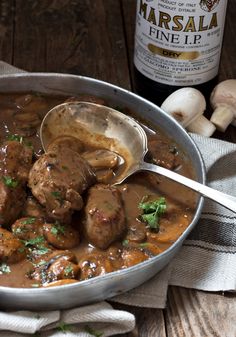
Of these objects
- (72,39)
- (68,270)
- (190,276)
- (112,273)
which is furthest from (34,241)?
(72,39)

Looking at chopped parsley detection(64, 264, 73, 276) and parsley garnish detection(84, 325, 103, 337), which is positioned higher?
chopped parsley detection(64, 264, 73, 276)

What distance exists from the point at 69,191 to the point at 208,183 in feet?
1.55

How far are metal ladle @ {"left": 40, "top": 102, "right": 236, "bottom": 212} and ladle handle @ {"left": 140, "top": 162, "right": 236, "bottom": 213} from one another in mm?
105

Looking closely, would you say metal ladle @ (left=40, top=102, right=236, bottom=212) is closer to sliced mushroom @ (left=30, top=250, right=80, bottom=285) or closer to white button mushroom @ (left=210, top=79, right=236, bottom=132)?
white button mushroom @ (left=210, top=79, right=236, bottom=132)

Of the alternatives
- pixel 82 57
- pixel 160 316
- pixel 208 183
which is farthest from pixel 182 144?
pixel 82 57

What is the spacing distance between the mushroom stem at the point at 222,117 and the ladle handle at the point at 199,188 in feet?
1.30

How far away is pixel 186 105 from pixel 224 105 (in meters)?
0.18

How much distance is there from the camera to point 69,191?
171 cm

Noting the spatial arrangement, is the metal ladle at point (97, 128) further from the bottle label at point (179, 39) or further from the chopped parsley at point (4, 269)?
the chopped parsley at point (4, 269)

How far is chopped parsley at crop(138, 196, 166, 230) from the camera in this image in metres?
1.74

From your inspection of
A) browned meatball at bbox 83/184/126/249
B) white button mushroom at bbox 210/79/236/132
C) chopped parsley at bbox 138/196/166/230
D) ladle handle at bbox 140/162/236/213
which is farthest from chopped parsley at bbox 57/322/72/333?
white button mushroom at bbox 210/79/236/132

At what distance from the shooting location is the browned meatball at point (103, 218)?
1668 mm

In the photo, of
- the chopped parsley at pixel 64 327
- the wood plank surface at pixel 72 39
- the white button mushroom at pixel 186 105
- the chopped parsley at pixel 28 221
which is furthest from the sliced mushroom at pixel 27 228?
the wood plank surface at pixel 72 39

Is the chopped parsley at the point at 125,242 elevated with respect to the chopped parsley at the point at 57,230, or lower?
lower
